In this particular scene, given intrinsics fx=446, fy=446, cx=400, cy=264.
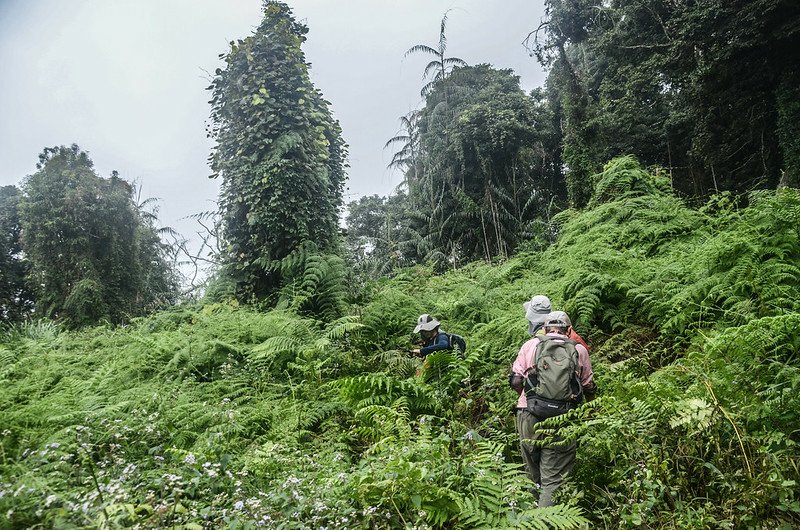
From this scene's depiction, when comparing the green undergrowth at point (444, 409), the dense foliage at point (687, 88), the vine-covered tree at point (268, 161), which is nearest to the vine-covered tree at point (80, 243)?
the green undergrowth at point (444, 409)

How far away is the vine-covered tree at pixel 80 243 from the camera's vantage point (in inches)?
650

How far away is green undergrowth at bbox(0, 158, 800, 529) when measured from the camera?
2.58 meters

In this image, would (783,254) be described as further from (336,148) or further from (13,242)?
(13,242)

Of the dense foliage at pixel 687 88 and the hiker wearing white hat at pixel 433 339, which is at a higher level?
the dense foliage at pixel 687 88

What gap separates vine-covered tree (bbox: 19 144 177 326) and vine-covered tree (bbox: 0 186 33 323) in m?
5.73

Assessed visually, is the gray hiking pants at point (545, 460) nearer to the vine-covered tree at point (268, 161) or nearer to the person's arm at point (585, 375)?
the person's arm at point (585, 375)

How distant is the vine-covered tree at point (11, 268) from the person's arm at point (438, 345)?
23.8m

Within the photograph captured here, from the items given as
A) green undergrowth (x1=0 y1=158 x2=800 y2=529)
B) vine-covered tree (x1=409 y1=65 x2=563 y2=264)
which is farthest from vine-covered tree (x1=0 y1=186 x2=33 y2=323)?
vine-covered tree (x1=409 y1=65 x2=563 y2=264)

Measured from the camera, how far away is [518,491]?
8.64 ft

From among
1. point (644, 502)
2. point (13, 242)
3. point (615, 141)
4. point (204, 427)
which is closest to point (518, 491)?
point (644, 502)

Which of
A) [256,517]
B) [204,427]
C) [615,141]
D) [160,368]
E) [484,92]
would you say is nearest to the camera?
[256,517]

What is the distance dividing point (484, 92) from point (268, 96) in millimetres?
17700

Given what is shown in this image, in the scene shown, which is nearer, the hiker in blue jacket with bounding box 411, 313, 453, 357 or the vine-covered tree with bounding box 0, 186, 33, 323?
the hiker in blue jacket with bounding box 411, 313, 453, 357

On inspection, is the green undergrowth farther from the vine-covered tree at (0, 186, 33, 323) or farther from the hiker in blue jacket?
the vine-covered tree at (0, 186, 33, 323)
